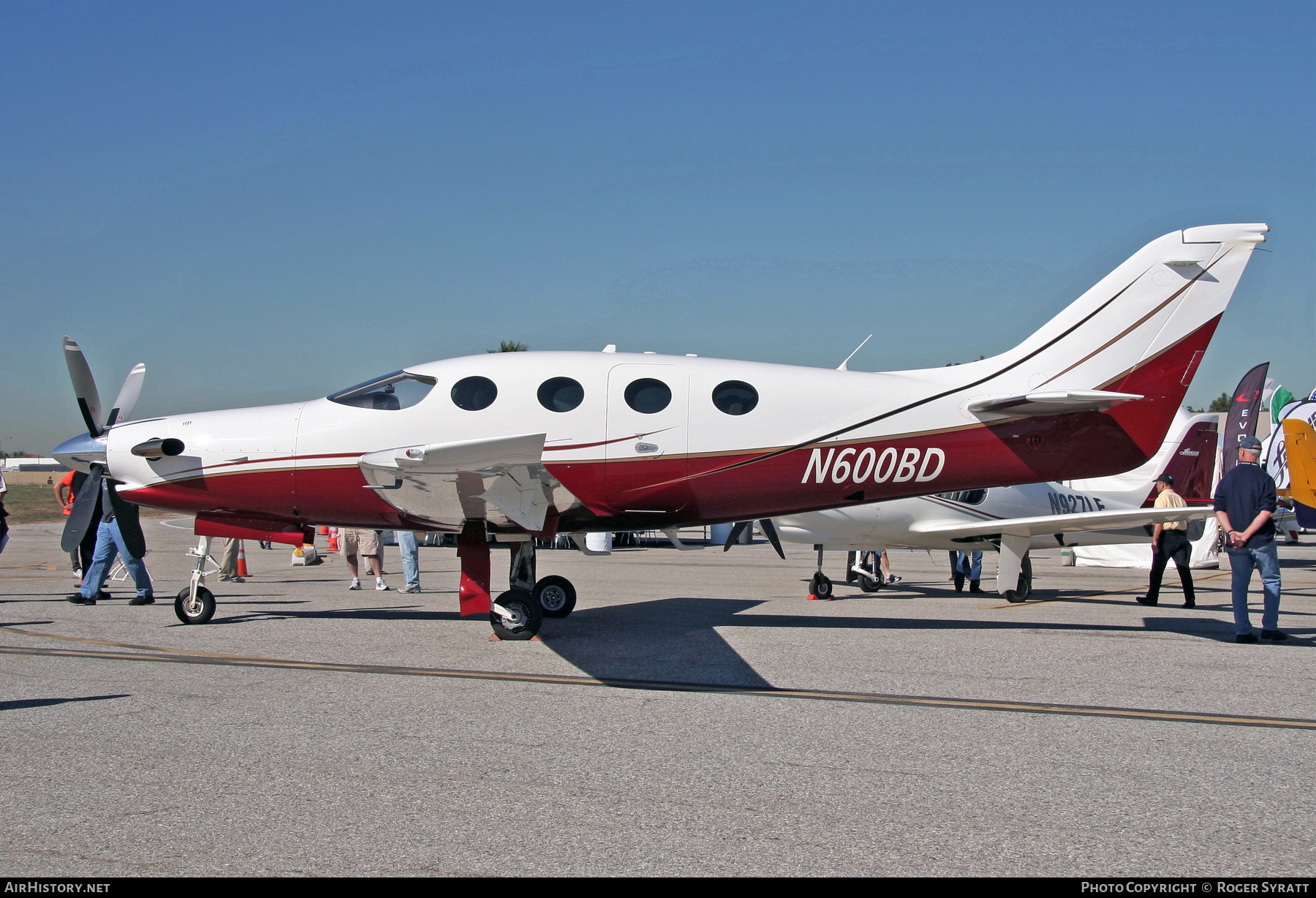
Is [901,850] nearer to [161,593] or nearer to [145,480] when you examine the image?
[145,480]

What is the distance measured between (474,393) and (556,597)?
320 centimetres

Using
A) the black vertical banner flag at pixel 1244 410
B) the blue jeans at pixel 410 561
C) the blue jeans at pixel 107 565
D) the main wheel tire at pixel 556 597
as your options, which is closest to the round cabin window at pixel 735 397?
the main wheel tire at pixel 556 597

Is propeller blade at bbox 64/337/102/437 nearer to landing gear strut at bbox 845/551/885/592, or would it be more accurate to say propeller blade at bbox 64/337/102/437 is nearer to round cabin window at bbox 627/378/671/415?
round cabin window at bbox 627/378/671/415

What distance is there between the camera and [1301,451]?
1916cm

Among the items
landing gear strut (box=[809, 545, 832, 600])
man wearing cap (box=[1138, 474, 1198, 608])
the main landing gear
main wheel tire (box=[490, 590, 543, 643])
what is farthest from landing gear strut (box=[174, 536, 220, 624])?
man wearing cap (box=[1138, 474, 1198, 608])

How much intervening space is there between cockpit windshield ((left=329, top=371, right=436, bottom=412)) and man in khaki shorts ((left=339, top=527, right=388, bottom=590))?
5.68 meters

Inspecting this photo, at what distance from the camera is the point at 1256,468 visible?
9336 mm

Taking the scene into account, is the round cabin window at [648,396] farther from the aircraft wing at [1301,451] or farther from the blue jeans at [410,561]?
the aircraft wing at [1301,451]

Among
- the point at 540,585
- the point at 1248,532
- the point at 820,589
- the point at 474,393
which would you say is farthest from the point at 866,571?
the point at 474,393

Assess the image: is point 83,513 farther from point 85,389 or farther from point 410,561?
point 410,561

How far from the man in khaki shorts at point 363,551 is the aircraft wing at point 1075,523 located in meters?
9.00

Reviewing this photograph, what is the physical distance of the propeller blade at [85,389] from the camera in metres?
10.5
